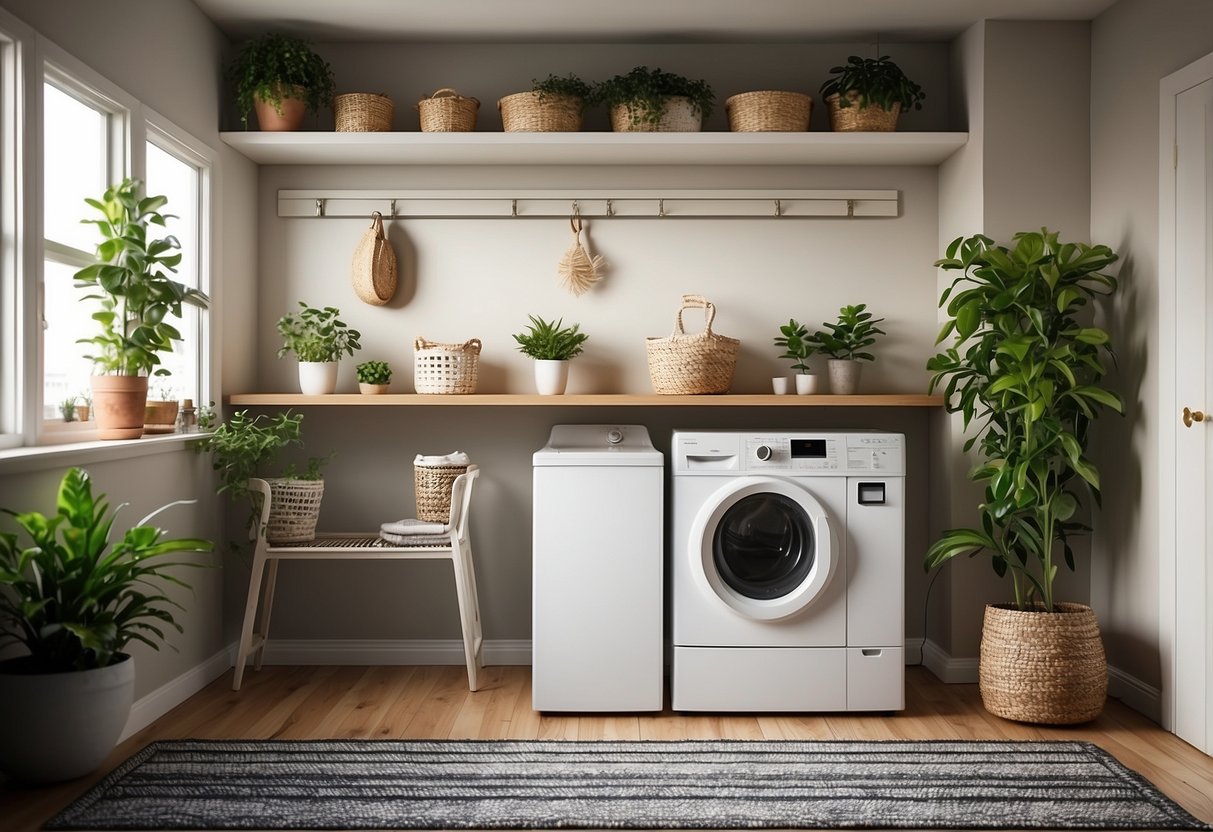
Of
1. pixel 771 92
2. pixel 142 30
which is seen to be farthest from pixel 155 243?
pixel 771 92

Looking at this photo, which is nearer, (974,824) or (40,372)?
(974,824)

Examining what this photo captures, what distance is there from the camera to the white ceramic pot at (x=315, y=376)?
3.47 m

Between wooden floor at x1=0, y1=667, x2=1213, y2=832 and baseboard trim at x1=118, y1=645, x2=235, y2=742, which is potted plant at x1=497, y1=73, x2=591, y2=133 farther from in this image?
baseboard trim at x1=118, y1=645, x2=235, y2=742

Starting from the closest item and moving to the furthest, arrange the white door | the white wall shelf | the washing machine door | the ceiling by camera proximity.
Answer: the white door, the washing machine door, the ceiling, the white wall shelf

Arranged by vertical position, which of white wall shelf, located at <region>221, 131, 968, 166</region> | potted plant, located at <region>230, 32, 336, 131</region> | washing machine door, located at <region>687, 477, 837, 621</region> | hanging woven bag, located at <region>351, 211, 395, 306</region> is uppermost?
potted plant, located at <region>230, 32, 336, 131</region>

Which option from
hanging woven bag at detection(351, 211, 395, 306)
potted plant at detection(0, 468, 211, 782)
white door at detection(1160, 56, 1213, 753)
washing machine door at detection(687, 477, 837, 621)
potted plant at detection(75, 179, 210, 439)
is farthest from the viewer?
hanging woven bag at detection(351, 211, 395, 306)

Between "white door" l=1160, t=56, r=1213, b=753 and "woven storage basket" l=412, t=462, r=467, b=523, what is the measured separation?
2264mm

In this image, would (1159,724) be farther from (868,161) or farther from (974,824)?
(868,161)

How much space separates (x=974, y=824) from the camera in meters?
2.25

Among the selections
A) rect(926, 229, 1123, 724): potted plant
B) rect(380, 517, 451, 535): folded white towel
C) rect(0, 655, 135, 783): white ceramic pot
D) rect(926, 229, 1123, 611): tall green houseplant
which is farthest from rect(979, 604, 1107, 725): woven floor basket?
rect(0, 655, 135, 783): white ceramic pot

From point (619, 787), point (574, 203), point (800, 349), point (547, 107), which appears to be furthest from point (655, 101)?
point (619, 787)

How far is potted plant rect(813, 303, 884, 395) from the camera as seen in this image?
3.51 m

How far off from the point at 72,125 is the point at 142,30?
17.5 inches

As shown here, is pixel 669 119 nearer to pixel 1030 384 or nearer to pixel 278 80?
pixel 278 80
